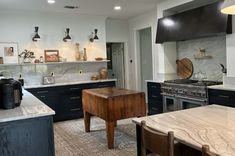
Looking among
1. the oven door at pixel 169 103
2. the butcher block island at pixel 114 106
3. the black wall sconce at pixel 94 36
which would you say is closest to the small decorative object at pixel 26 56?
the black wall sconce at pixel 94 36

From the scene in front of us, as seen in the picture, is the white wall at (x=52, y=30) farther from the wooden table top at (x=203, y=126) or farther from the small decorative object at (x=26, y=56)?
the wooden table top at (x=203, y=126)

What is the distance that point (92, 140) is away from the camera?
4230 millimetres

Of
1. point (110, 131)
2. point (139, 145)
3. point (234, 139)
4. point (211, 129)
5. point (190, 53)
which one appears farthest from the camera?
point (190, 53)

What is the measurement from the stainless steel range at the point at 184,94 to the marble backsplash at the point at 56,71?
231cm

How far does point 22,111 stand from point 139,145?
47.2 inches

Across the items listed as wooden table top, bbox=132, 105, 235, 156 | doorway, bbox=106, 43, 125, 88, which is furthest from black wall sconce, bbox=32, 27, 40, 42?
wooden table top, bbox=132, 105, 235, 156

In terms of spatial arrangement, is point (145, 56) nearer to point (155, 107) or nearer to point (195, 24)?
point (155, 107)

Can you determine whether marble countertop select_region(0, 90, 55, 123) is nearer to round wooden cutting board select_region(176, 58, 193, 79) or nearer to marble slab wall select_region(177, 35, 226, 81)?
marble slab wall select_region(177, 35, 226, 81)

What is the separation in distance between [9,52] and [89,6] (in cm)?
220

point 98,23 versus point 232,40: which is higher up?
point 98,23

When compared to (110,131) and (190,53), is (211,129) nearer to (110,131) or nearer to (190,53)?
(110,131)

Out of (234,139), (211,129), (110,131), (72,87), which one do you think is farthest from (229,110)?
(72,87)

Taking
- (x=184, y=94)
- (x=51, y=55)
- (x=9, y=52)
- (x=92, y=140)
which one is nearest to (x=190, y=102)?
(x=184, y=94)

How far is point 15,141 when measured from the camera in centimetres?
221
